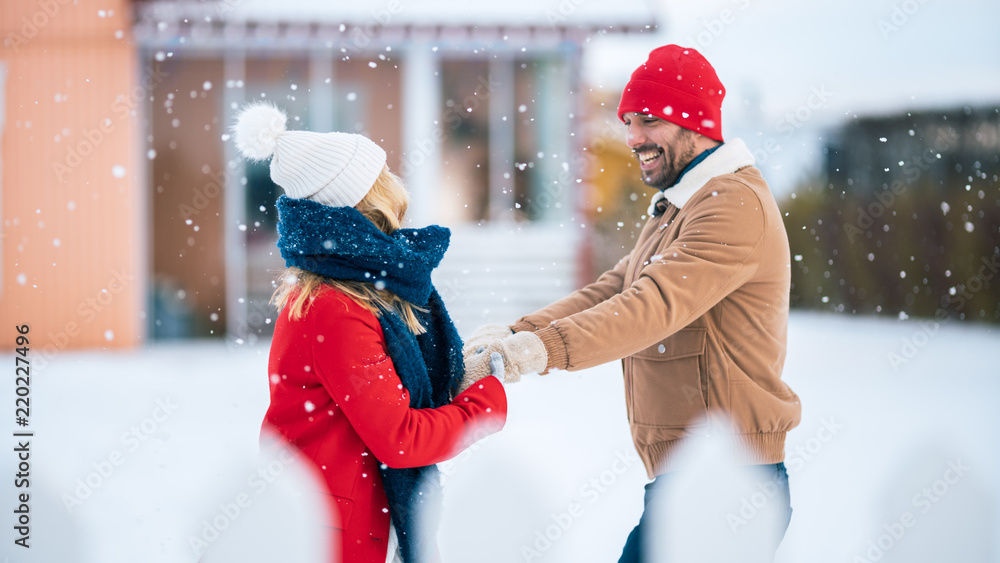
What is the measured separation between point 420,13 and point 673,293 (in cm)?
671

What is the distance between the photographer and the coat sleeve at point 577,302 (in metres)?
2.15

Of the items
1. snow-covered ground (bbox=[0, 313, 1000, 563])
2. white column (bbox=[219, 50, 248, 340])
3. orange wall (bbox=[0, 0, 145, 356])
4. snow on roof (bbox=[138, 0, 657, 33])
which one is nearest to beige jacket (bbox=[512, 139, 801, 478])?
snow-covered ground (bbox=[0, 313, 1000, 563])

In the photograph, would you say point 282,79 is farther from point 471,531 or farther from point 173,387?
point 471,531

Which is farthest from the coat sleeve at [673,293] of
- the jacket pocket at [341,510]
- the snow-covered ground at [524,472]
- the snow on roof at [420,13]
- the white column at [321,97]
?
the white column at [321,97]

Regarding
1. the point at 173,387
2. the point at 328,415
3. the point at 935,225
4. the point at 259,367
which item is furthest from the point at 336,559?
the point at 935,225

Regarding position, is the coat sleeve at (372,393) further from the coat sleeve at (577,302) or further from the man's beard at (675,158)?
the man's beard at (675,158)

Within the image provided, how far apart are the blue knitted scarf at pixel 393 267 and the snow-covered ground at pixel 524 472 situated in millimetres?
229

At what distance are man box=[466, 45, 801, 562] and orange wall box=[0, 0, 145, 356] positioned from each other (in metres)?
6.97

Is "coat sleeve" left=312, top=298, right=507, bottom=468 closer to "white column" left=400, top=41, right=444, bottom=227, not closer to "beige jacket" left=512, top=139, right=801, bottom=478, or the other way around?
"beige jacket" left=512, top=139, right=801, bottom=478

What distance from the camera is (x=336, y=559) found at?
1.54 metres

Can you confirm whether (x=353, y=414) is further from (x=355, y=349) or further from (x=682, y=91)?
(x=682, y=91)

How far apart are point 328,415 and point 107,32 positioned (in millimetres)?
7815

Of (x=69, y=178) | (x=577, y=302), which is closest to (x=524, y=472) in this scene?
(x=577, y=302)

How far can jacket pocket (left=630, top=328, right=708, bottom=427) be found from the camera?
73.9 inches
